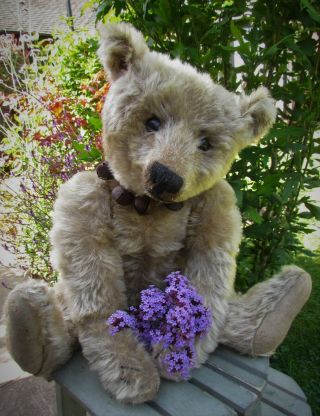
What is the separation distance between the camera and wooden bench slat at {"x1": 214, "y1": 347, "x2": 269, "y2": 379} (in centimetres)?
138

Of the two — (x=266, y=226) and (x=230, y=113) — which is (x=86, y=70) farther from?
(x=230, y=113)

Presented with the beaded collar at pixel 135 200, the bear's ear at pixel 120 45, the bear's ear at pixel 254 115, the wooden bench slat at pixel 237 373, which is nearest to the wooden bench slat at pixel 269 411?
the wooden bench slat at pixel 237 373

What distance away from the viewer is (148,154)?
1.21 m

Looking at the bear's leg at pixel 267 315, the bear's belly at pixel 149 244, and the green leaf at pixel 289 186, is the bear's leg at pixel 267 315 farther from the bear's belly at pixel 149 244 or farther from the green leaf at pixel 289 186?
the green leaf at pixel 289 186

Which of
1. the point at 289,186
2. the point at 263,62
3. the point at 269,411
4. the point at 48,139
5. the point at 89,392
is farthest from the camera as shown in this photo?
the point at 48,139

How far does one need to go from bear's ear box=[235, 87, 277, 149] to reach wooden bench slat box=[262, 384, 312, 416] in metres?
1.19

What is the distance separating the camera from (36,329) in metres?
1.26

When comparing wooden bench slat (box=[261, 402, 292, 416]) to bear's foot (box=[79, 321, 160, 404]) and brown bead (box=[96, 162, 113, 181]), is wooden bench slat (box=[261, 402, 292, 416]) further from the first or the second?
brown bead (box=[96, 162, 113, 181])

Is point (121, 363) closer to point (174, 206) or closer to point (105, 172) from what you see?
point (174, 206)

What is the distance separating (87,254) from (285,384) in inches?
50.2

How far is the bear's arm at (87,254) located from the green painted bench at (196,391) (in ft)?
0.68

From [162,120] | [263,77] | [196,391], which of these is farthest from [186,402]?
[263,77]

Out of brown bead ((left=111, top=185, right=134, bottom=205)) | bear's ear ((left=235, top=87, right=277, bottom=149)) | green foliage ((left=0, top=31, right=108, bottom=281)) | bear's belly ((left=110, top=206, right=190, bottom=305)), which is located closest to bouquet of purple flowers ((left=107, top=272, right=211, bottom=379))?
bear's belly ((left=110, top=206, right=190, bottom=305))

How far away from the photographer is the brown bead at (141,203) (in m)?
1.34
